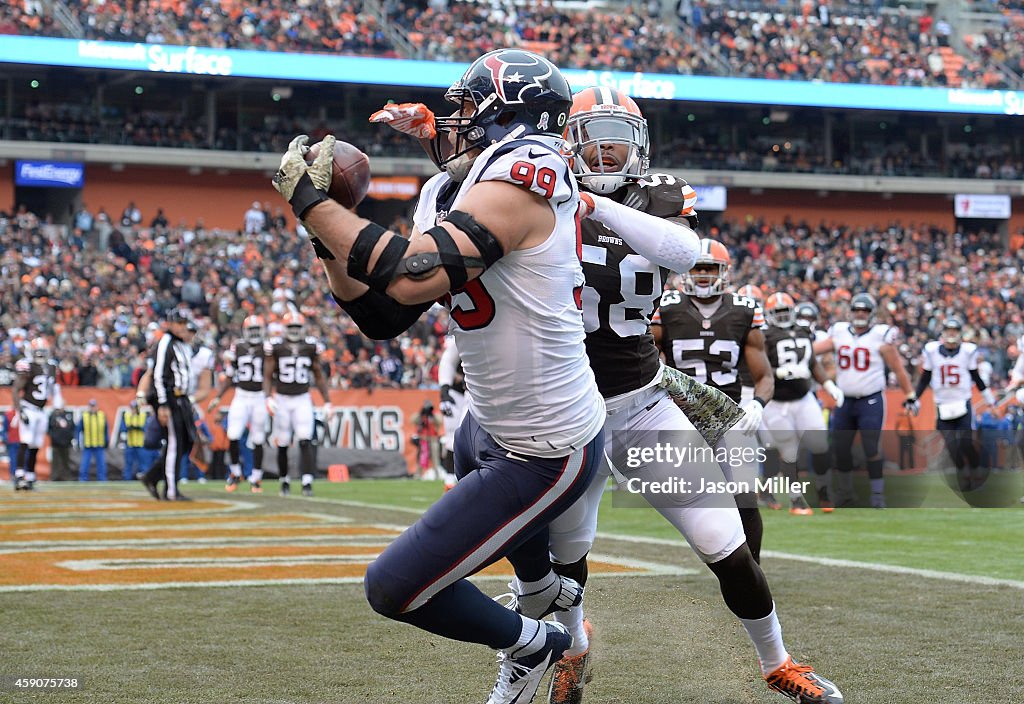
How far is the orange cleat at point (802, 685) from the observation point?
4.02 meters

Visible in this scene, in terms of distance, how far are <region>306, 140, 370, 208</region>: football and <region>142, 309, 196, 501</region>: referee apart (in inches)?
387

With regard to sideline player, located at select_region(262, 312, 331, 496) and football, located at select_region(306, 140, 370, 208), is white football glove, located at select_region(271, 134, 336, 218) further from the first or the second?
sideline player, located at select_region(262, 312, 331, 496)

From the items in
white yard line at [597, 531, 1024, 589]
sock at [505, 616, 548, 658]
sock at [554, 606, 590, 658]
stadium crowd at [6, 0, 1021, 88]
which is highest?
stadium crowd at [6, 0, 1021, 88]

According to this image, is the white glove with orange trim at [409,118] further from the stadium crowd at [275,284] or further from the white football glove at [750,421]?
the stadium crowd at [275,284]

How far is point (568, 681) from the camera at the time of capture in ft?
13.9

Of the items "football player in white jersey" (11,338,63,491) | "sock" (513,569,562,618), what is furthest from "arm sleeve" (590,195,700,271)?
"football player in white jersey" (11,338,63,491)

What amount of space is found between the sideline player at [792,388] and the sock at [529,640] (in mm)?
7594

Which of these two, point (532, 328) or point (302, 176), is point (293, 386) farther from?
point (302, 176)

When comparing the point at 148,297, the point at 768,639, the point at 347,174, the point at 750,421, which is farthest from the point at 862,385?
the point at 148,297

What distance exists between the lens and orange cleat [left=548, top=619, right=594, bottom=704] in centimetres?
425

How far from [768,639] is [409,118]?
204 cm

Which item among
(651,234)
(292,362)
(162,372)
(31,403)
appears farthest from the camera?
(31,403)

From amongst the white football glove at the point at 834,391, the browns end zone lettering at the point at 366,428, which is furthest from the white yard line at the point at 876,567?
the browns end zone lettering at the point at 366,428

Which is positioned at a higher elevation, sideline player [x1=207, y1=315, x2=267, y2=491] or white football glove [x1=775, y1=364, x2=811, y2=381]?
white football glove [x1=775, y1=364, x2=811, y2=381]
